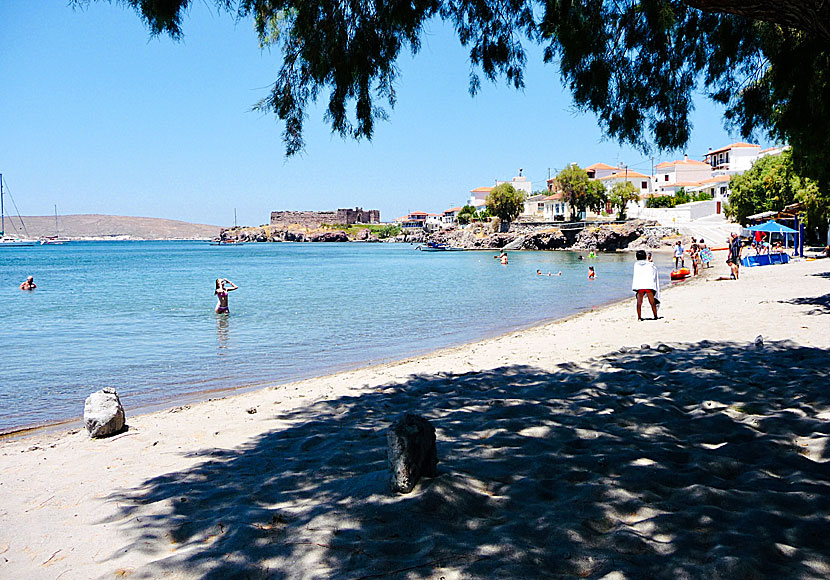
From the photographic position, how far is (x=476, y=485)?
3.93 meters

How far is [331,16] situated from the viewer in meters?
5.24

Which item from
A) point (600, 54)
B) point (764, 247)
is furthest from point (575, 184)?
point (600, 54)

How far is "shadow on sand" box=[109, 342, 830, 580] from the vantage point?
9.83ft

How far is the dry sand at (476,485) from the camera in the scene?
3.06 meters

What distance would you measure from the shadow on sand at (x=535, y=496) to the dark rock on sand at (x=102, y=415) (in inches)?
82.7

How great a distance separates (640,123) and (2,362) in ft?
47.9

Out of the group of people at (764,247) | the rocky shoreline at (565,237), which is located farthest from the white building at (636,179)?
the group of people at (764,247)

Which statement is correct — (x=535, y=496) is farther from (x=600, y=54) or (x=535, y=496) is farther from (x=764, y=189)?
(x=764, y=189)

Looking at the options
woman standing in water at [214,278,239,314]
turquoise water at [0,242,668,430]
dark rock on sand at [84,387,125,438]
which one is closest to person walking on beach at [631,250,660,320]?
turquoise water at [0,242,668,430]

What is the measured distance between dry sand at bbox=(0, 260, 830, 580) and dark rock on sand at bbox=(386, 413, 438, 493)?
0.10 metres

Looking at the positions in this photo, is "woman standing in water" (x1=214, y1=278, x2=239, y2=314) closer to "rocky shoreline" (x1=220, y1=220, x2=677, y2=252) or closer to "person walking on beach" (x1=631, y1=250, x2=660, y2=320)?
"person walking on beach" (x1=631, y1=250, x2=660, y2=320)

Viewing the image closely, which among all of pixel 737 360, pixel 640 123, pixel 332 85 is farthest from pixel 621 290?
pixel 332 85

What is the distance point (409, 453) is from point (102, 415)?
4.65 metres

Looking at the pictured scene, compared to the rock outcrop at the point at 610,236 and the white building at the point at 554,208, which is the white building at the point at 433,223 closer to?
the white building at the point at 554,208
